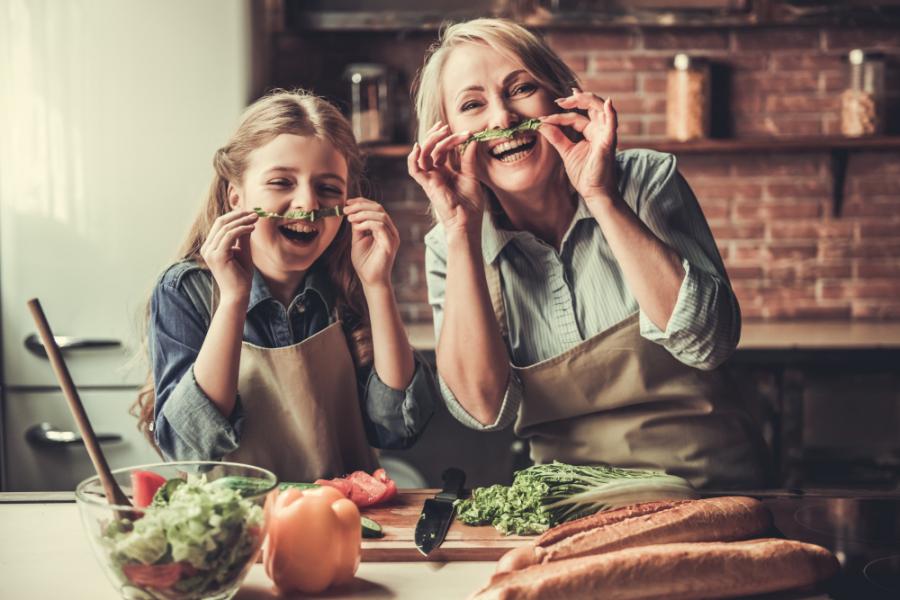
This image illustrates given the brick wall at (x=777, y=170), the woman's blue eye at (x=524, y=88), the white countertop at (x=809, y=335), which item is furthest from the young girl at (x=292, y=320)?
the brick wall at (x=777, y=170)

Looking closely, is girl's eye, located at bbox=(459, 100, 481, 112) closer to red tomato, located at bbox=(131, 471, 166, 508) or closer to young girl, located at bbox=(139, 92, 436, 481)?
young girl, located at bbox=(139, 92, 436, 481)

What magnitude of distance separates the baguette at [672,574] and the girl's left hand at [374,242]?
658 millimetres

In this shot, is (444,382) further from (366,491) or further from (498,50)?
(498,50)

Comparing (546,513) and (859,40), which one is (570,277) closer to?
(546,513)

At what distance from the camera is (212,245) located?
146cm

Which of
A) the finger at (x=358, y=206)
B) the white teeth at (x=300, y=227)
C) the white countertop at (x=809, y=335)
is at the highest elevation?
the finger at (x=358, y=206)

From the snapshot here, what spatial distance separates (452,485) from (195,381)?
424mm

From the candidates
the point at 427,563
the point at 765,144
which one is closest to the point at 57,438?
the point at 427,563

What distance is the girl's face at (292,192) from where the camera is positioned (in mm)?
1575

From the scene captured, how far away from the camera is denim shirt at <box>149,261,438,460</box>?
145 cm

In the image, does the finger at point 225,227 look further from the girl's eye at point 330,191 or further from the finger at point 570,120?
the finger at point 570,120

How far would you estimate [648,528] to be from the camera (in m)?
1.13

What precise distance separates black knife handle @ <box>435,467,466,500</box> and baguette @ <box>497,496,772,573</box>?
0.97 ft

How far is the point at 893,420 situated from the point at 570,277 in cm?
164
